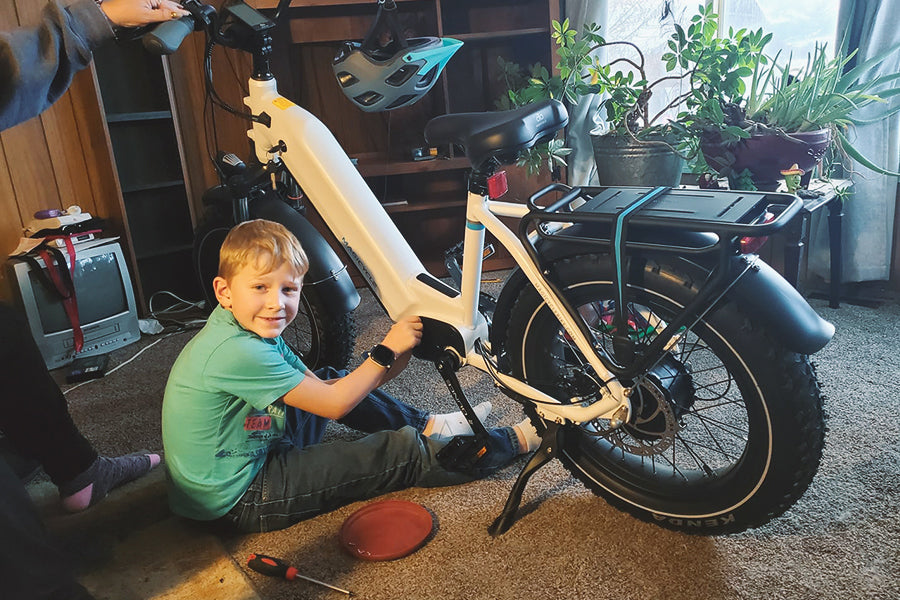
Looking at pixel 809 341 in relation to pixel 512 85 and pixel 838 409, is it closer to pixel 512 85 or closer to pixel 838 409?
pixel 838 409

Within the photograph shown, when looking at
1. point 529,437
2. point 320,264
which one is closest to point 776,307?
point 529,437

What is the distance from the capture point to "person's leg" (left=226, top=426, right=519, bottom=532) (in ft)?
4.40

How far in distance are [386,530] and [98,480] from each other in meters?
0.58

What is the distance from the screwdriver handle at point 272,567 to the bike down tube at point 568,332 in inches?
19.7

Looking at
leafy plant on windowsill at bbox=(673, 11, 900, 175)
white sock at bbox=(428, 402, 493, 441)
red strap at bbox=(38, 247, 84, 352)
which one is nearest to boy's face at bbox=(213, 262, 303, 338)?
white sock at bbox=(428, 402, 493, 441)

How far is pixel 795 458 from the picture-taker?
1.09 m

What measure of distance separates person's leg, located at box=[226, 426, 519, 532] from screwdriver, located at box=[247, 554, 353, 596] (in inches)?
4.6

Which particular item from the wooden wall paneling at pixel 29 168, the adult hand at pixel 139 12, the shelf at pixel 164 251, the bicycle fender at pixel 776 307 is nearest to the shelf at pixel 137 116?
the wooden wall paneling at pixel 29 168

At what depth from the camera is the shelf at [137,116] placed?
8.49 feet

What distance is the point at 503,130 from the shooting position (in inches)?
47.8

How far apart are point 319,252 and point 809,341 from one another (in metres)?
1.10

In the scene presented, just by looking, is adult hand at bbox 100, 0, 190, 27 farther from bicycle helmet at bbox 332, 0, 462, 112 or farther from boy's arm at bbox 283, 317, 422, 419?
boy's arm at bbox 283, 317, 422, 419

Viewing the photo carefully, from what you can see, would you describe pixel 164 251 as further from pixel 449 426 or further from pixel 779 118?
pixel 779 118

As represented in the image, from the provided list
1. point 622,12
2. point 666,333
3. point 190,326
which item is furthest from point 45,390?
point 622,12
